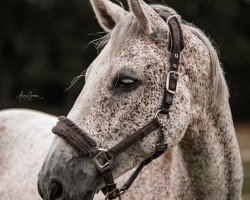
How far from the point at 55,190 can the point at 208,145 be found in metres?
1.12

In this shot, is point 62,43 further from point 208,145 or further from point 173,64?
point 173,64

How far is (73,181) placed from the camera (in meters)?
3.12

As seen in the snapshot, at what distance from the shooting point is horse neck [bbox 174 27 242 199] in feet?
11.8

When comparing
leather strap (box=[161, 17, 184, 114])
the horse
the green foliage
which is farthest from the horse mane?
the green foliage

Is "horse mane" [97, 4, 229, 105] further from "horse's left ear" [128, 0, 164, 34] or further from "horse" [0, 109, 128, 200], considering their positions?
"horse" [0, 109, 128, 200]

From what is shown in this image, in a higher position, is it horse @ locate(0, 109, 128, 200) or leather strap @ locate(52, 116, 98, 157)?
leather strap @ locate(52, 116, 98, 157)

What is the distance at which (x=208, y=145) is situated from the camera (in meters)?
3.64

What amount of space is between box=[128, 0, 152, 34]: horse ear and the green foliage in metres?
29.9

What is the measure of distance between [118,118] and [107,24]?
0.87 meters

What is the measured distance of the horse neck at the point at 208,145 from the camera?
11.8 ft

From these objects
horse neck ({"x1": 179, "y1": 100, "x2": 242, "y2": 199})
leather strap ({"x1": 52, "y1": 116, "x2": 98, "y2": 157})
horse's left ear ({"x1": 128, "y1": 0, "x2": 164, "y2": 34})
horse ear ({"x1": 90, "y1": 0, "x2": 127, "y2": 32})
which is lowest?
horse neck ({"x1": 179, "y1": 100, "x2": 242, "y2": 199})

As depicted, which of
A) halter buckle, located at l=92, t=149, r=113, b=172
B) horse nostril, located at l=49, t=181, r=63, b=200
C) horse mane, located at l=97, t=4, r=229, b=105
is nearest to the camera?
horse nostril, located at l=49, t=181, r=63, b=200

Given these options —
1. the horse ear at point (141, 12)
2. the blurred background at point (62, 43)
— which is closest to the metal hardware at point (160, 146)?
the horse ear at point (141, 12)

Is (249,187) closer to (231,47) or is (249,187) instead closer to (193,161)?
(193,161)
